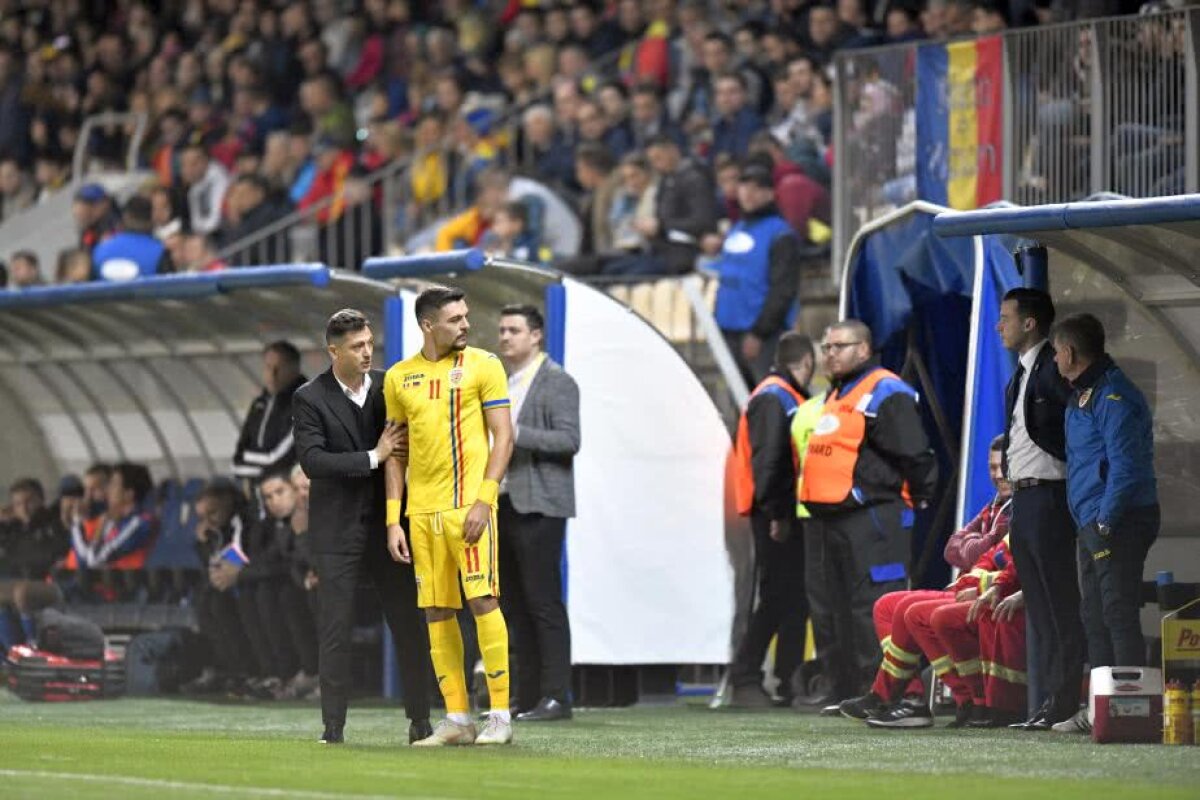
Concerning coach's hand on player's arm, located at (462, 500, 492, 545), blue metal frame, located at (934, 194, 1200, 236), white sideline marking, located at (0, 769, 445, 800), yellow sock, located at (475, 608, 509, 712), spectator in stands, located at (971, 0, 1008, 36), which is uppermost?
spectator in stands, located at (971, 0, 1008, 36)

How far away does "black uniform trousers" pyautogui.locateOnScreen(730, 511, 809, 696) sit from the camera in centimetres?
1472

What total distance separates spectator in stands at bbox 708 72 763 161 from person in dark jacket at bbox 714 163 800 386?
228 cm

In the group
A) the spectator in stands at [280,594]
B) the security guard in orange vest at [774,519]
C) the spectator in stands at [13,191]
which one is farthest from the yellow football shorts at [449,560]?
the spectator in stands at [13,191]

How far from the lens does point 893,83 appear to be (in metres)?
16.2

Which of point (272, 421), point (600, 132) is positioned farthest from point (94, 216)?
point (272, 421)

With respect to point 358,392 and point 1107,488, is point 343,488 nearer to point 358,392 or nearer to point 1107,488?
point 358,392

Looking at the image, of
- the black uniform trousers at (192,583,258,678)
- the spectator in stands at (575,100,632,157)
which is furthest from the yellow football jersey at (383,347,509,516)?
the spectator in stands at (575,100,632,157)

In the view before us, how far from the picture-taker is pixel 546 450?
13375 mm

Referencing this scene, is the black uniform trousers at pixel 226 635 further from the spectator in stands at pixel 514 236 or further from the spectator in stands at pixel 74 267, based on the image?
the spectator in stands at pixel 74 267

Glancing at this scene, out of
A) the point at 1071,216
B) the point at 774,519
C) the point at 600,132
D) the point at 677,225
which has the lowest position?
the point at 774,519

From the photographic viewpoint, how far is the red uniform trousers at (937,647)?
12.5m

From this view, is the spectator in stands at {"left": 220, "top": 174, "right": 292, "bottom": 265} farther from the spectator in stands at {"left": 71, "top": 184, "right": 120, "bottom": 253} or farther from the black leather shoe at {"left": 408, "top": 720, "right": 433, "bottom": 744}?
the black leather shoe at {"left": 408, "top": 720, "right": 433, "bottom": 744}

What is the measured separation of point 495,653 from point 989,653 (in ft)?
9.25

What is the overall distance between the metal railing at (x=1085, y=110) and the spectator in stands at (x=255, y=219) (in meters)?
8.72
